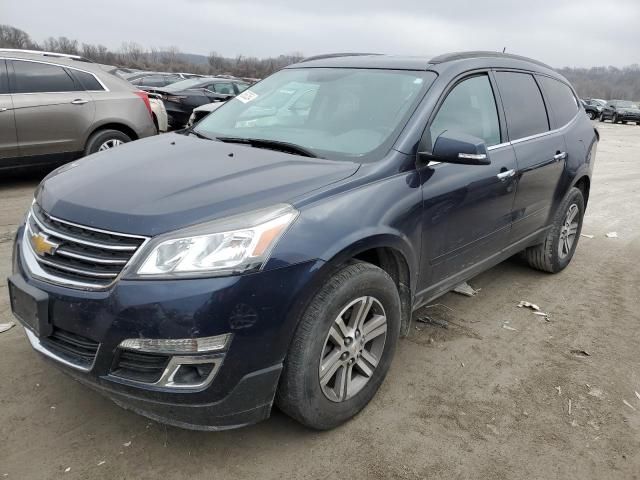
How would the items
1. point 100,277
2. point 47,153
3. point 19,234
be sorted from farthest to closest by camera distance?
point 47,153
point 19,234
point 100,277

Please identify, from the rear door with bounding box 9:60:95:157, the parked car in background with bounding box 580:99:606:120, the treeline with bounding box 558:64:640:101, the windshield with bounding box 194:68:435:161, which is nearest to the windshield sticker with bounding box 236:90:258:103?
the windshield with bounding box 194:68:435:161

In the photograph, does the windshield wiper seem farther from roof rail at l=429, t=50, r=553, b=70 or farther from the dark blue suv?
roof rail at l=429, t=50, r=553, b=70

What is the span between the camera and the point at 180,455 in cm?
240

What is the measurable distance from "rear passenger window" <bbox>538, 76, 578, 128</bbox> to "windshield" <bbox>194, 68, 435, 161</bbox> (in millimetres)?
1753

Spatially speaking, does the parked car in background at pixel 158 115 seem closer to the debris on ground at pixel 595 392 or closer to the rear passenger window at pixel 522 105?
the rear passenger window at pixel 522 105

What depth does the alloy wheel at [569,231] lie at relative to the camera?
4.77 metres

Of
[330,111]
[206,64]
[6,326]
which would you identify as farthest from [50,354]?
[206,64]

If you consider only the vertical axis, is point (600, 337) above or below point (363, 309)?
below

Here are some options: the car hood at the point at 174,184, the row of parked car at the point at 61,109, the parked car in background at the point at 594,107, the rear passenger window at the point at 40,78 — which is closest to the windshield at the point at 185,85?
the row of parked car at the point at 61,109

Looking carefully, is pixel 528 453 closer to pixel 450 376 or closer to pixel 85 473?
pixel 450 376

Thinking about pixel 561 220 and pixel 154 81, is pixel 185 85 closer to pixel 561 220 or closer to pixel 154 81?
pixel 154 81

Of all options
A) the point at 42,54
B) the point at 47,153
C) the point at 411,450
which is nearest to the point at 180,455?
the point at 411,450

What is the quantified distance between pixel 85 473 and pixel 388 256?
170cm

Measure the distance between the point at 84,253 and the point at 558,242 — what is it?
3.95 metres
